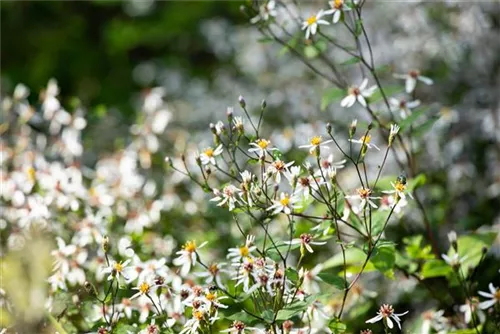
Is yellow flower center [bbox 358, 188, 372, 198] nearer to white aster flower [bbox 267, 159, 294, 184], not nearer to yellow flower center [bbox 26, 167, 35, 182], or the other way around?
white aster flower [bbox 267, 159, 294, 184]

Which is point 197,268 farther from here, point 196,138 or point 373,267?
point 196,138

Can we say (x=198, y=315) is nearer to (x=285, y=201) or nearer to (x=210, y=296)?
(x=210, y=296)

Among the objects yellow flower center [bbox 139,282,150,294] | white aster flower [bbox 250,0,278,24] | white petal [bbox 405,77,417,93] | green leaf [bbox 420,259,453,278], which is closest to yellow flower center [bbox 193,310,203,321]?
yellow flower center [bbox 139,282,150,294]

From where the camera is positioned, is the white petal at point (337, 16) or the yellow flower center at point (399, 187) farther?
the white petal at point (337, 16)

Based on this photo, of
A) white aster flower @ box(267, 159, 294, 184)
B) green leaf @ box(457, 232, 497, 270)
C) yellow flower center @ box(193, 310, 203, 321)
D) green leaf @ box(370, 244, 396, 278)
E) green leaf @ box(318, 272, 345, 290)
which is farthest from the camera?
green leaf @ box(457, 232, 497, 270)

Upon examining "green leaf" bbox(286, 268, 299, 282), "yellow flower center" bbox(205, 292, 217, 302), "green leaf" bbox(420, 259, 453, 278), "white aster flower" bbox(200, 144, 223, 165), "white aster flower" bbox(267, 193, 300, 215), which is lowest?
"yellow flower center" bbox(205, 292, 217, 302)

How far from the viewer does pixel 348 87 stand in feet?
8.80

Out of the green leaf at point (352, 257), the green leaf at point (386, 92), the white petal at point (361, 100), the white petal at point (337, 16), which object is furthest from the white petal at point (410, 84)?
the green leaf at point (352, 257)

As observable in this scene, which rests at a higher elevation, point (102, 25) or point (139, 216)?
point (102, 25)

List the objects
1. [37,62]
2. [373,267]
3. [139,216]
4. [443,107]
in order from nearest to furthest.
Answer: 1. [373,267]
2. [139,216]
3. [443,107]
4. [37,62]

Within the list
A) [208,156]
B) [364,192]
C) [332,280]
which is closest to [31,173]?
[208,156]

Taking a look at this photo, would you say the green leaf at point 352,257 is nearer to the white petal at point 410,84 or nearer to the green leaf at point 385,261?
the green leaf at point 385,261

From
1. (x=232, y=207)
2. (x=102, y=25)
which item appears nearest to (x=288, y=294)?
(x=232, y=207)

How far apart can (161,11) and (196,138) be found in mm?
2241
